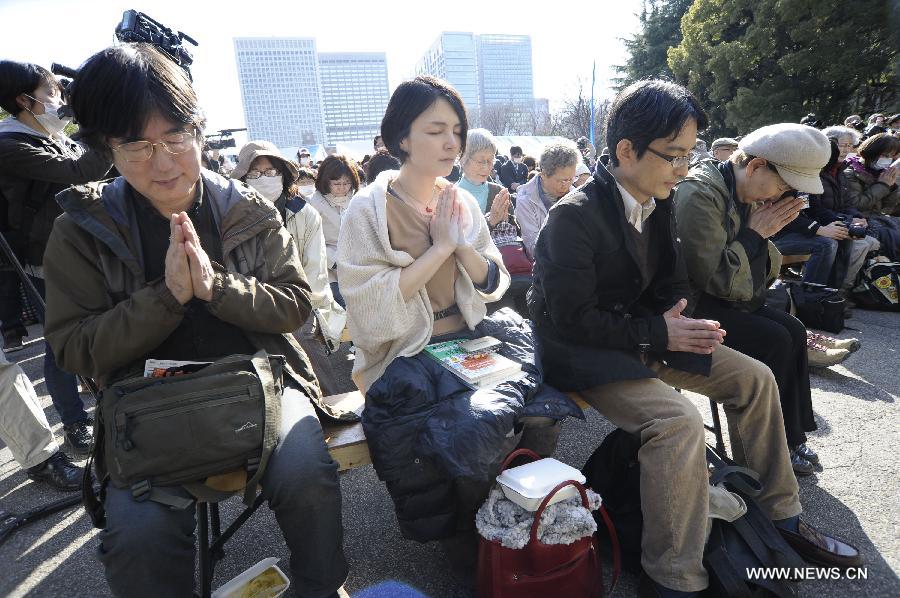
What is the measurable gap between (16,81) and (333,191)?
206cm

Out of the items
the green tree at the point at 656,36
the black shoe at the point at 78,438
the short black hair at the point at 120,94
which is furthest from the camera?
the green tree at the point at 656,36

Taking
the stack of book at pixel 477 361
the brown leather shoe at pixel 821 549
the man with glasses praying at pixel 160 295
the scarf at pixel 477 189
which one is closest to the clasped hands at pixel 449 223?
the stack of book at pixel 477 361

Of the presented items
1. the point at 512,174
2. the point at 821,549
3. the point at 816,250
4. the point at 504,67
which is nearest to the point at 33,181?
the point at 821,549

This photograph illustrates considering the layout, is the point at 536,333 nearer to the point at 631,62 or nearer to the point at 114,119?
the point at 114,119

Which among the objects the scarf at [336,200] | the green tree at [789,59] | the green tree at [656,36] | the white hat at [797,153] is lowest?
the scarf at [336,200]

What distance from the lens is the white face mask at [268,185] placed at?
10.5ft

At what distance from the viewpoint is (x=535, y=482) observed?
1.58 m

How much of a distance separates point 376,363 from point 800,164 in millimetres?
2206

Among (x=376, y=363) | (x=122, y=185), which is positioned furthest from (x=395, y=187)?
(x=122, y=185)

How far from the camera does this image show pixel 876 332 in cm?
442

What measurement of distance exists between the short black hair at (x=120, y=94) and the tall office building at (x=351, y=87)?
325 feet

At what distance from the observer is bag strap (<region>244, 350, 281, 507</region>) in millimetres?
1505

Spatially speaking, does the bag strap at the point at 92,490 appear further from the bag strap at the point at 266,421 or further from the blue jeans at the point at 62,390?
the blue jeans at the point at 62,390

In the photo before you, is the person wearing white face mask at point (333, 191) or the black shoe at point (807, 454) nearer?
the black shoe at point (807, 454)
